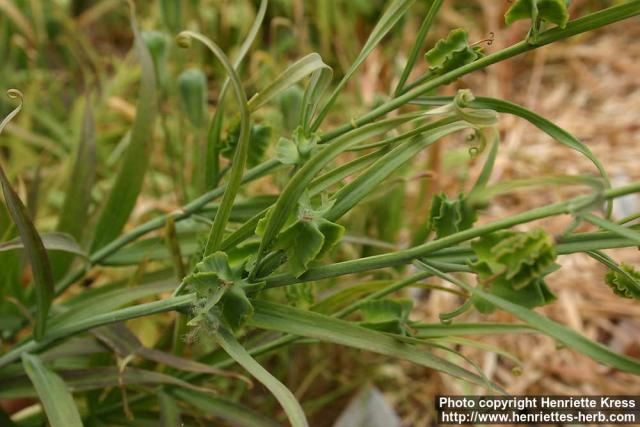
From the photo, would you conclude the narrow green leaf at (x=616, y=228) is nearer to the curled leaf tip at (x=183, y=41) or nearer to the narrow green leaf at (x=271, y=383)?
the narrow green leaf at (x=271, y=383)

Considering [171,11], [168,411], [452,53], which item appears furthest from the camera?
[171,11]

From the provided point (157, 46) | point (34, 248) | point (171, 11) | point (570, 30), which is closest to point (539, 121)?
point (570, 30)

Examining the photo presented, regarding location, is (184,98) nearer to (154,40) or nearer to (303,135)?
(154,40)

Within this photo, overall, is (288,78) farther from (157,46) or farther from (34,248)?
(157,46)

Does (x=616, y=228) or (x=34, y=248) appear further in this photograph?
(x=34, y=248)

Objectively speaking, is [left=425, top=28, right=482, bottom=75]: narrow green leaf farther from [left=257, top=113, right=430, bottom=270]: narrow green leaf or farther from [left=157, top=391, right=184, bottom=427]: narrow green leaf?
[left=157, top=391, right=184, bottom=427]: narrow green leaf
